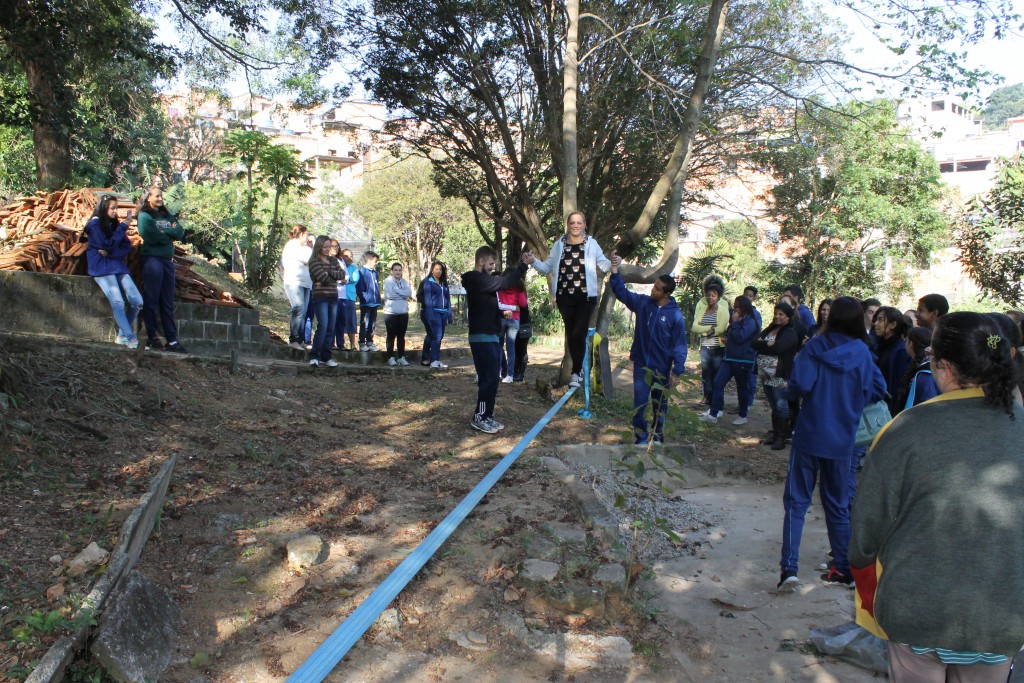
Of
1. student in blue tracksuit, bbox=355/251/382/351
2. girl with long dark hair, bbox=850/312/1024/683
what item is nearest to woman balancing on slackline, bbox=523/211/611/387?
student in blue tracksuit, bbox=355/251/382/351

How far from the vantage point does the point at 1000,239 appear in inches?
525

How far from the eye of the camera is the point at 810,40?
52.4 ft

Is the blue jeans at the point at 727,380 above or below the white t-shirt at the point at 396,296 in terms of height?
below

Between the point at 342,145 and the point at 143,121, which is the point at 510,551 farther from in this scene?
the point at 342,145

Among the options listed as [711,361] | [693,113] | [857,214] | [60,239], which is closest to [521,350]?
[711,361]

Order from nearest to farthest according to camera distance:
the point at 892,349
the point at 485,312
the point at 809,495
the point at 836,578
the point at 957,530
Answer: the point at 957,530
the point at 809,495
the point at 836,578
the point at 892,349
the point at 485,312

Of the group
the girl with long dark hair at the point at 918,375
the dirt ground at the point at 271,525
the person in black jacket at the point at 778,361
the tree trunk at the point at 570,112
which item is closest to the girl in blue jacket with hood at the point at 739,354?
the person in black jacket at the point at 778,361

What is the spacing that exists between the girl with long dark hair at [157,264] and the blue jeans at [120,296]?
149mm

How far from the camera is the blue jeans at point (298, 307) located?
36.2 ft

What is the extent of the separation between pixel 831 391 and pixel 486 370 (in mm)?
3613

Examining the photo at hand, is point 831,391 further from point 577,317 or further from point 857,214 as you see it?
point 857,214

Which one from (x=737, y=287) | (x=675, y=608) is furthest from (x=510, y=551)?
(x=737, y=287)

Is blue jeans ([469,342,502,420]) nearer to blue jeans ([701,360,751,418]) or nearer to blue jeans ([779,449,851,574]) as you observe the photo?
blue jeans ([779,449,851,574])

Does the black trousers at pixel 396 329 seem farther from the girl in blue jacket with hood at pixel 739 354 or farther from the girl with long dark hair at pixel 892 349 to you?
the girl with long dark hair at pixel 892 349
